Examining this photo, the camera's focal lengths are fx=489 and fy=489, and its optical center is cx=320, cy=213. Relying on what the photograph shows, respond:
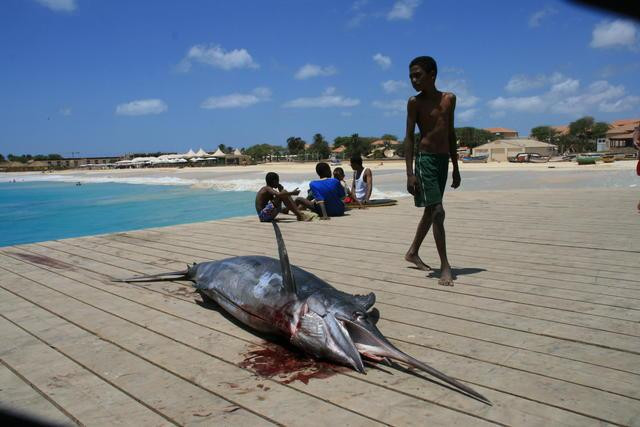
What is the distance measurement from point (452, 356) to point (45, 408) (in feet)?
6.50

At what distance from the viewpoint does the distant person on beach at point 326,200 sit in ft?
28.0

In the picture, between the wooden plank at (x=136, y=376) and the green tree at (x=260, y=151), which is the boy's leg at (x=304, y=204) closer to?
the wooden plank at (x=136, y=376)

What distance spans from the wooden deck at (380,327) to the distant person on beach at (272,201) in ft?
7.82

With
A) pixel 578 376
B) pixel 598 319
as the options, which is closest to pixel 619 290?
pixel 598 319

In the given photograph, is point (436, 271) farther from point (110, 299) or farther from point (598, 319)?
point (110, 299)

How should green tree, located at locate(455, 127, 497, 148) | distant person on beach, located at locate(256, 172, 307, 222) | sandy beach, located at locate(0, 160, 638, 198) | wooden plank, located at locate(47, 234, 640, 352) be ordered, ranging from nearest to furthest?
wooden plank, located at locate(47, 234, 640, 352) → distant person on beach, located at locate(256, 172, 307, 222) → sandy beach, located at locate(0, 160, 638, 198) → green tree, located at locate(455, 127, 497, 148)

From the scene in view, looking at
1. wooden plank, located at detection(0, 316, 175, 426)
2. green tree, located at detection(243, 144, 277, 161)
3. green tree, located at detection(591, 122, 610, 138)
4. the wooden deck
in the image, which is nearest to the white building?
green tree, located at detection(591, 122, 610, 138)

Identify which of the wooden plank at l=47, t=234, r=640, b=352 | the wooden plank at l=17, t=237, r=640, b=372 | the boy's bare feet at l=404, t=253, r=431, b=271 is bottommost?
the wooden plank at l=17, t=237, r=640, b=372

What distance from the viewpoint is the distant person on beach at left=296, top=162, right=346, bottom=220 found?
8.53 m

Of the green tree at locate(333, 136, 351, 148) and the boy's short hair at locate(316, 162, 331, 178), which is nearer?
the boy's short hair at locate(316, 162, 331, 178)

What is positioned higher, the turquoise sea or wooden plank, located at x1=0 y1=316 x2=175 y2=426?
wooden plank, located at x1=0 y1=316 x2=175 y2=426

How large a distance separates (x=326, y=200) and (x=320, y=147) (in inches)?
4074

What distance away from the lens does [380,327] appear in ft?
10.1

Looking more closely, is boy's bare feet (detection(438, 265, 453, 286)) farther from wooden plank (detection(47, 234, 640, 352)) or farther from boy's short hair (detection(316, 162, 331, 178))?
boy's short hair (detection(316, 162, 331, 178))
